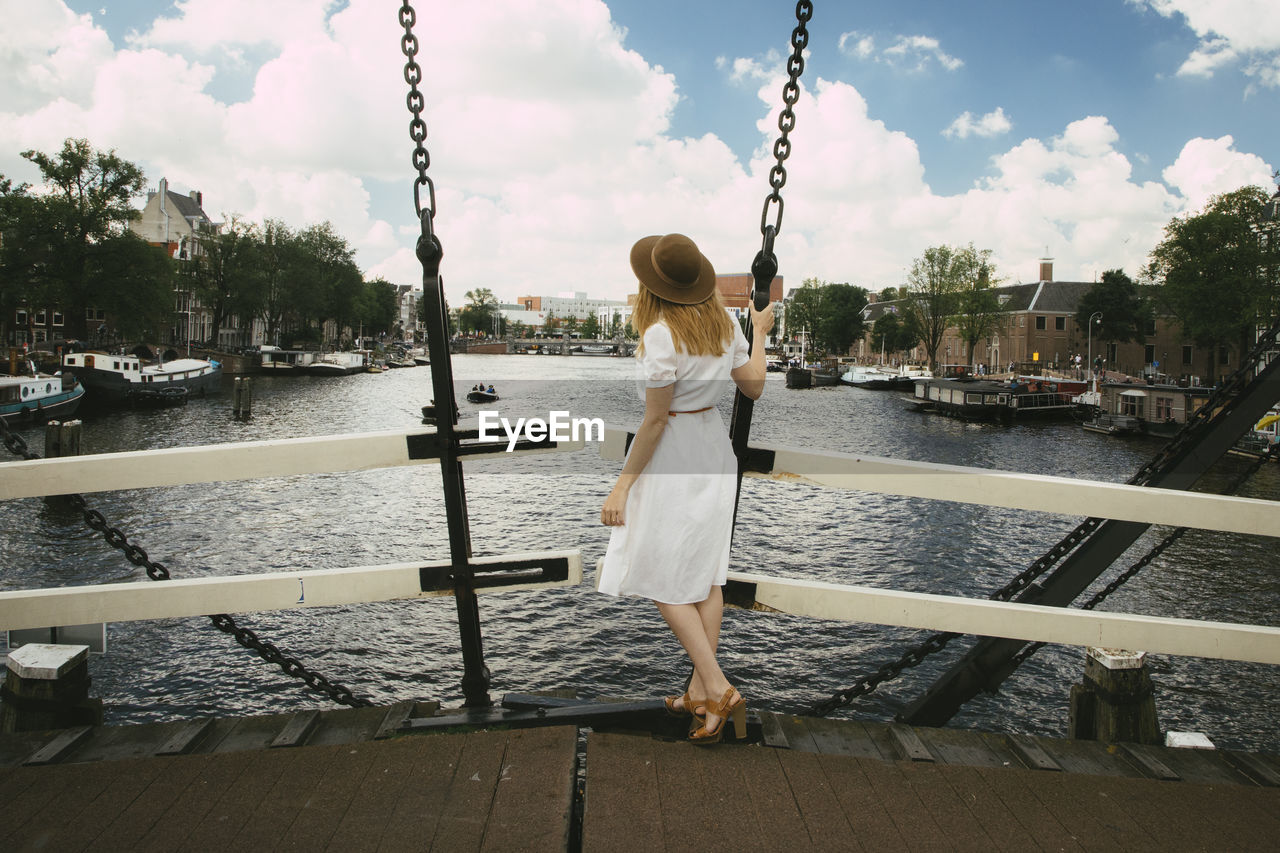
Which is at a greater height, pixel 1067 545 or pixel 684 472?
pixel 684 472

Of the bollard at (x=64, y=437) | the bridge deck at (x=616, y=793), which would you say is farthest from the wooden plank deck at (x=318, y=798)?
the bollard at (x=64, y=437)

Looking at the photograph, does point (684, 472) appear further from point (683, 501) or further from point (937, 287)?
point (937, 287)

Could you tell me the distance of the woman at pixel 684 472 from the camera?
2.72 meters

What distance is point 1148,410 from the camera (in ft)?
122

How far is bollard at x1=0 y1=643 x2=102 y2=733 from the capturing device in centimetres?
332

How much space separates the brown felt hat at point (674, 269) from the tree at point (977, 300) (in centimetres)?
7375

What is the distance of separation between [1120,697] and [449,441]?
320 centimetres

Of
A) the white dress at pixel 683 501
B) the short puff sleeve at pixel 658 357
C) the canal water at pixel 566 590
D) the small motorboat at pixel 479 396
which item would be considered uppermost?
the short puff sleeve at pixel 658 357

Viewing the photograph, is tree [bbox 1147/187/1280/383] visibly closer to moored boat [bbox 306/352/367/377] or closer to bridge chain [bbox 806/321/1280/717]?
bridge chain [bbox 806/321/1280/717]

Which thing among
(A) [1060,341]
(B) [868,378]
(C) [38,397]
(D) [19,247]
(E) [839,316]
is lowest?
(C) [38,397]

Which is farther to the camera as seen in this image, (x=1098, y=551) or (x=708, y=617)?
(x=1098, y=551)

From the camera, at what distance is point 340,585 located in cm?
285

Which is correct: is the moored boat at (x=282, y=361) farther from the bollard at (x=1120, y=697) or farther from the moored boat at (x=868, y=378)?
the bollard at (x=1120, y=697)

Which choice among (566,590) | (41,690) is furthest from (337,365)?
(41,690)
